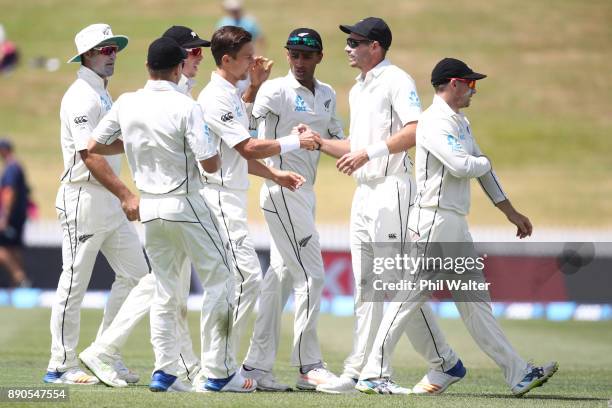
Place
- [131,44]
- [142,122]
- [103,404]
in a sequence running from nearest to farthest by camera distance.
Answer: [103,404]
[142,122]
[131,44]

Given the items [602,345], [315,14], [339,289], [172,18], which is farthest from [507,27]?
[602,345]

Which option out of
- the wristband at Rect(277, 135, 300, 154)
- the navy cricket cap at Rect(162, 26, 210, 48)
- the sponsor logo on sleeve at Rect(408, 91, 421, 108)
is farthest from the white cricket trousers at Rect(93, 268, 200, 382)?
the sponsor logo on sleeve at Rect(408, 91, 421, 108)

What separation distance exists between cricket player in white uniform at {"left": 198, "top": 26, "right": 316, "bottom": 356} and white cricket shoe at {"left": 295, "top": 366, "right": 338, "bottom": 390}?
669 mm

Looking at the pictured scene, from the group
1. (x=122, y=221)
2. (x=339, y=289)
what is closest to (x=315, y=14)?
(x=339, y=289)

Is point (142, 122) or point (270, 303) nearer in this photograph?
point (142, 122)

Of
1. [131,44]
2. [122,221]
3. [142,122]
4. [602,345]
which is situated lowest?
[602,345]

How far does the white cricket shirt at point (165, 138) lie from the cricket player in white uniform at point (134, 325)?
1.81 feet

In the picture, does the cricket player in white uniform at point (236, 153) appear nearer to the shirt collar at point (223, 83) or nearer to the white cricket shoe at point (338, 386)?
the shirt collar at point (223, 83)

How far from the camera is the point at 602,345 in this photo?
46.1ft

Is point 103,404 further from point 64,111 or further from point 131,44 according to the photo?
point 131,44

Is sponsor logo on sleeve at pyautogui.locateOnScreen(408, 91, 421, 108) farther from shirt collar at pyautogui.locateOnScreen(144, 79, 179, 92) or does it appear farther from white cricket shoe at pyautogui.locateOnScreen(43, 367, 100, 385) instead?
white cricket shoe at pyautogui.locateOnScreen(43, 367, 100, 385)

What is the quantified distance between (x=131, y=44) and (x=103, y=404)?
37.8 m

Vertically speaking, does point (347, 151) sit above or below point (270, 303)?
above

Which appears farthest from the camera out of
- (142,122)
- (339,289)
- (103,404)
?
(339,289)
